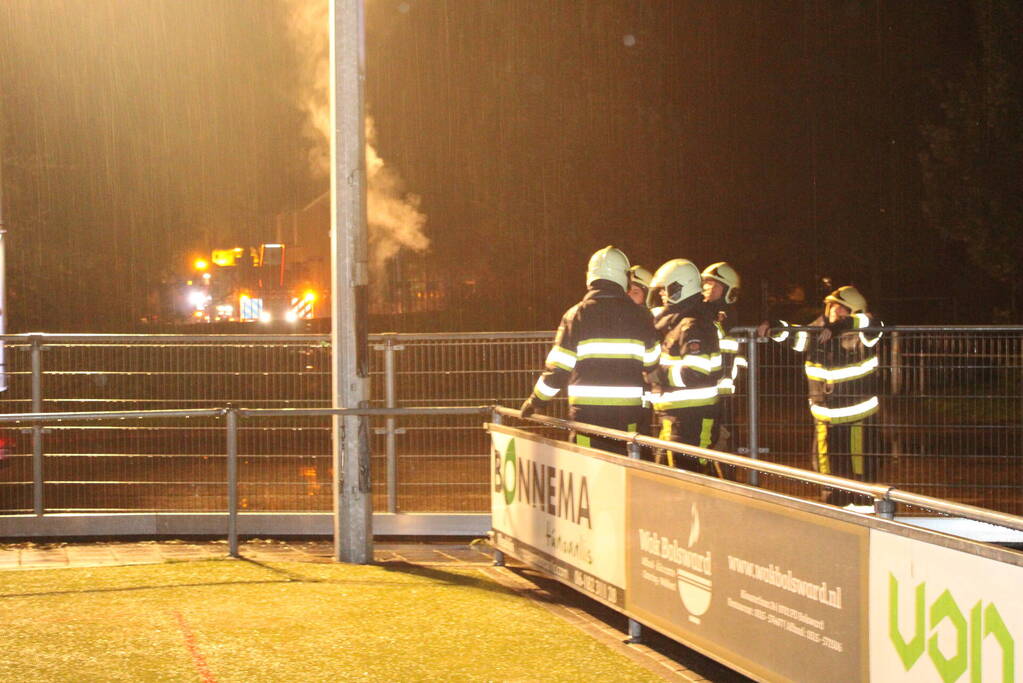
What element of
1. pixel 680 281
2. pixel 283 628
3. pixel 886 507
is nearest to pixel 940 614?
pixel 886 507

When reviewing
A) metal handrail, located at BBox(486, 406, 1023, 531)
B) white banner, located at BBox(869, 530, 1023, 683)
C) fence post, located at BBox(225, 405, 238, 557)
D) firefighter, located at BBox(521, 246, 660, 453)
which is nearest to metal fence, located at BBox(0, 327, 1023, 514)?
fence post, located at BBox(225, 405, 238, 557)

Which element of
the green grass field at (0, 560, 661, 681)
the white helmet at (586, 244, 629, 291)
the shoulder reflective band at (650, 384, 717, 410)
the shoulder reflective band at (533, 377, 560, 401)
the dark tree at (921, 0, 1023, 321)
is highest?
the dark tree at (921, 0, 1023, 321)

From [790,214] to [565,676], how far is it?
90.0 ft

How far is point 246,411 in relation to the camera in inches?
384

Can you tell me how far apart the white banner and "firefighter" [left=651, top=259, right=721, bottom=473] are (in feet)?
13.9

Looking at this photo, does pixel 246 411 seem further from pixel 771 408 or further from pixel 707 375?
pixel 771 408

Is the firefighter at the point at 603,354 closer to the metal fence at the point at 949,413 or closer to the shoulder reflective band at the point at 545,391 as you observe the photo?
the shoulder reflective band at the point at 545,391

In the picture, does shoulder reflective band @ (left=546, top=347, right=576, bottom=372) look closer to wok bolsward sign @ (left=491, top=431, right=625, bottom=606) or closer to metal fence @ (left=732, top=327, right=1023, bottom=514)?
wok bolsward sign @ (left=491, top=431, right=625, bottom=606)

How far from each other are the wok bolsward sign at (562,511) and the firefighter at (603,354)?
47 cm

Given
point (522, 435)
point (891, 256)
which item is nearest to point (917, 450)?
point (522, 435)

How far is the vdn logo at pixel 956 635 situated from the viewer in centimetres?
416

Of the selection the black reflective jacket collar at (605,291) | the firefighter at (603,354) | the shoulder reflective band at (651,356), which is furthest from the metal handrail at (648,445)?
the black reflective jacket collar at (605,291)

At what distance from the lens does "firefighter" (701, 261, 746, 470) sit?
10.8 metres

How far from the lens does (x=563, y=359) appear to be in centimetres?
888
